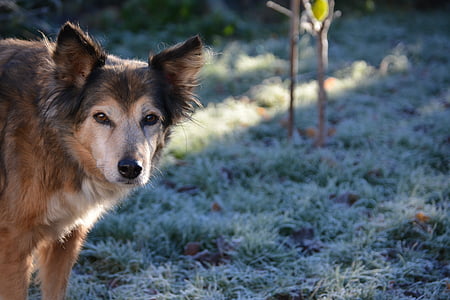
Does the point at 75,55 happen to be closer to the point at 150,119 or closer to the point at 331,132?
the point at 150,119

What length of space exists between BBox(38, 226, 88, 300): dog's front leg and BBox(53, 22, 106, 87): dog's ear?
3.47 ft

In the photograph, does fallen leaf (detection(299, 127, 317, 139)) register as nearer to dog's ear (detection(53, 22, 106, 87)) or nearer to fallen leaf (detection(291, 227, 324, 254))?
fallen leaf (detection(291, 227, 324, 254))

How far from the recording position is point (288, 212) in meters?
4.41

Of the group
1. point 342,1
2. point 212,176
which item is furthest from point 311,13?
point 342,1

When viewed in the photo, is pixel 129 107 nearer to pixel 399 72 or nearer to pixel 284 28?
pixel 399 72

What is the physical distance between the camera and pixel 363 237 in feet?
Answer: 13.0

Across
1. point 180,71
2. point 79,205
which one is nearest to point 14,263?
point 79,205

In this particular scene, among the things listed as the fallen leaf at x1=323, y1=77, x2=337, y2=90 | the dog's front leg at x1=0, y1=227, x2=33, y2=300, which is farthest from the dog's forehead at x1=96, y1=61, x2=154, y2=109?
the fallen leaf at x1=323, y1=77, x2=337, y2=90

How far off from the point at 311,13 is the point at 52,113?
10.9 feet

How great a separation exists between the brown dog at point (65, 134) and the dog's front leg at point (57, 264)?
0.65 feet

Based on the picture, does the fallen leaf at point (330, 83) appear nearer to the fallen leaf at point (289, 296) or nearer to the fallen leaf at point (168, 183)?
the fallen leaf at point (168, 183)

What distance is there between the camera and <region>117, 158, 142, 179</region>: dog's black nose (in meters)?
2.79

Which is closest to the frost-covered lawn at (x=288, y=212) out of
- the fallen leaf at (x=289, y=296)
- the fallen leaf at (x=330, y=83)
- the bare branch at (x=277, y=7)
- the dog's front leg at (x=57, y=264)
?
the fallen leaf at (x=289, y=296)

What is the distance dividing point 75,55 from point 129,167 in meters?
0.74
